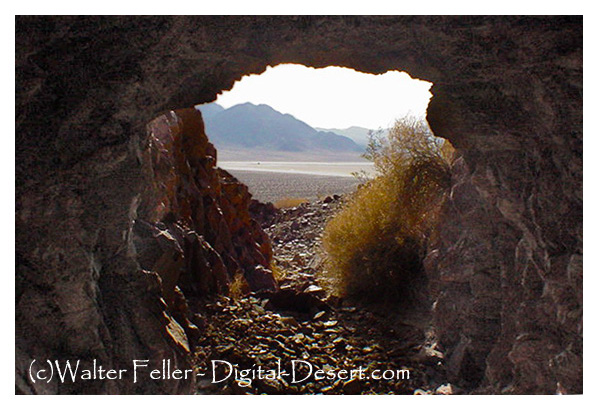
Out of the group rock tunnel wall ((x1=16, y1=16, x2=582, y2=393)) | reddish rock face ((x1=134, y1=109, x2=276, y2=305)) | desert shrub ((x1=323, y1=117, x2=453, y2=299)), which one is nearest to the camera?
rock tunnel wall ((x1=16, y1=16, x2=582, y2=393))

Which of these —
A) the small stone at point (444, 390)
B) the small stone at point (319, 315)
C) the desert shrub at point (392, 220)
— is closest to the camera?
the small stone at point (444, 390)

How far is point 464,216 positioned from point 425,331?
6.18 ft

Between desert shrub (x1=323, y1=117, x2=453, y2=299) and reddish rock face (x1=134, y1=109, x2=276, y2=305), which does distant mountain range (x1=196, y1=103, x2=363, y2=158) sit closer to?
reddish rock face (x1=134, y1=109, x2=276, y2=305)

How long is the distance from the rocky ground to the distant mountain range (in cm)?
13508

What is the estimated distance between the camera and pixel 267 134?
167 metres

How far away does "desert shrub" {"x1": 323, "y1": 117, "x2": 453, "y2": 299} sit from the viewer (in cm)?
759

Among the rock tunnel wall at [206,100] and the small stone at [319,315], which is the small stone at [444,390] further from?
the small stone at [319,315]

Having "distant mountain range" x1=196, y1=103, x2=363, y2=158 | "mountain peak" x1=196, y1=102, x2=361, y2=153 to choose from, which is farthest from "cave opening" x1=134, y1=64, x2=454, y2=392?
"mountain peak" x1=196, y1=102, x2=361, y2=153

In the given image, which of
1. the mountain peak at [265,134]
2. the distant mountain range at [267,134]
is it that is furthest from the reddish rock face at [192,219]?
the mountain peak at [265,134]

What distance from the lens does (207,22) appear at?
119 inches

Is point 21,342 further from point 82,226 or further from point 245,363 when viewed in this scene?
point 245,363

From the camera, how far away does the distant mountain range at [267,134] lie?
15325 centimetres

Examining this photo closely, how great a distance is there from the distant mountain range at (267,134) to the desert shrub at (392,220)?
134 meters

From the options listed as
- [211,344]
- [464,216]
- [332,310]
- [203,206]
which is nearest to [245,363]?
[211,344]
